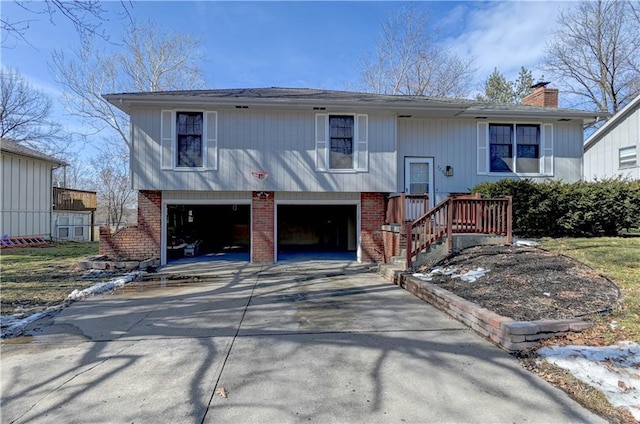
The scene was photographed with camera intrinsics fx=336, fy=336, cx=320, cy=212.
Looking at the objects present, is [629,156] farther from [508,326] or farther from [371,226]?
[508,326]

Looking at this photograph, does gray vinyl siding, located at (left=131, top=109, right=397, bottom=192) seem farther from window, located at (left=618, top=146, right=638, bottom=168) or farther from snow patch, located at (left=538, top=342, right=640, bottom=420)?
window, located at (left=618, top=146, right=638, bottom=168)

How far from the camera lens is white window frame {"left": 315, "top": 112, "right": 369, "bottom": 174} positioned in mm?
10133

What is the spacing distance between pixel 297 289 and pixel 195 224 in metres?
8.44

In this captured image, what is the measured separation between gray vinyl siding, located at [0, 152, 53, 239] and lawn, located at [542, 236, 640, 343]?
20378 millimetres

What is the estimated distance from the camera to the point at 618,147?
44.8ft

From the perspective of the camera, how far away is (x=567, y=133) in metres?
11.3

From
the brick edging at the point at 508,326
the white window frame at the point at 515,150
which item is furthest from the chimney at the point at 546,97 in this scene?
the brick edging at the point at 508,326

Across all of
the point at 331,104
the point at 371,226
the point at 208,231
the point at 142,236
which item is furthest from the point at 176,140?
the point at 208,231

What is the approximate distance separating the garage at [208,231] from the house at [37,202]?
8688 mm

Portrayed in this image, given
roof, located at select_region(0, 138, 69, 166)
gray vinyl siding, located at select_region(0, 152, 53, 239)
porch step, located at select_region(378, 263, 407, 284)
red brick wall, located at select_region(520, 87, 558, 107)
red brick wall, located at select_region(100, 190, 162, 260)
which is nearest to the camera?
porch step, located at select_region(378, 263, 407, 284)

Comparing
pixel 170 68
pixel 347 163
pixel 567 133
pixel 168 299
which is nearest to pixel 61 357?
pixel 168 299

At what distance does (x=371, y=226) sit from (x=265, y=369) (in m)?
7.55

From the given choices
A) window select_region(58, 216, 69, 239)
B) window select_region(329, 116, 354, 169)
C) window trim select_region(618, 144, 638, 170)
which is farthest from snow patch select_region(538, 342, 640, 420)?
window select_region(58, 216, 69, 239)

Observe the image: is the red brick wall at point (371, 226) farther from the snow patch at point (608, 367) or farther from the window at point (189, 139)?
the snow patch at point (608, 367)
